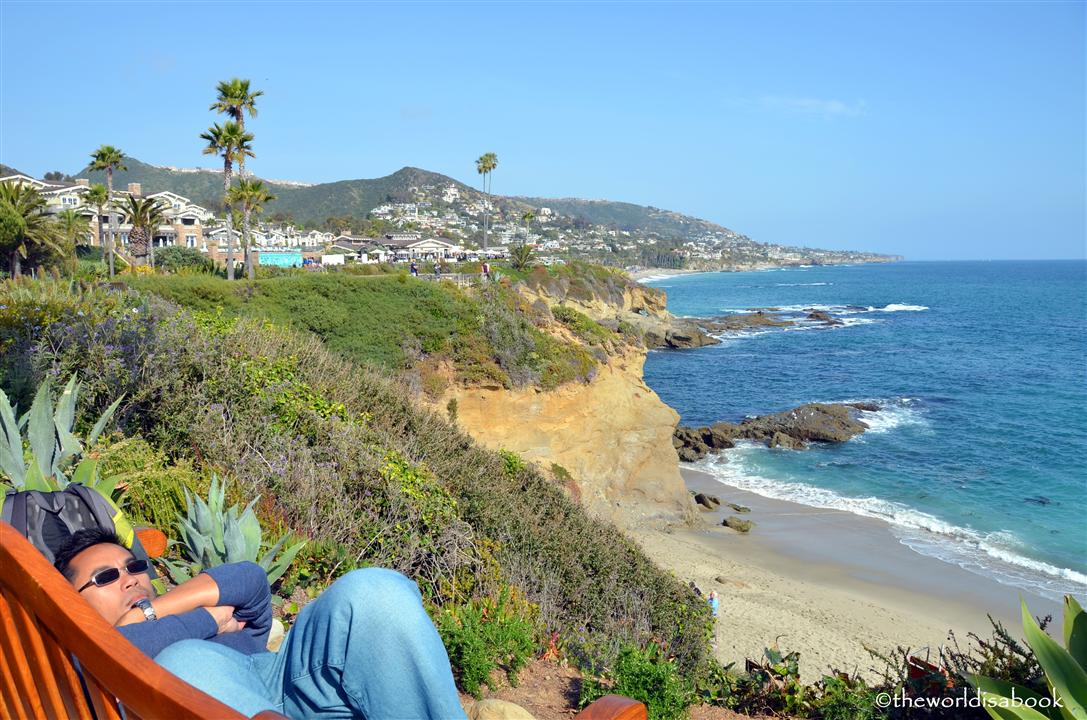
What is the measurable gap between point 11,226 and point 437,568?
2726 cm

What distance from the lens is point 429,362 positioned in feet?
60.5

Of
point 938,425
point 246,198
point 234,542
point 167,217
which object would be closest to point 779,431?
point 938,425

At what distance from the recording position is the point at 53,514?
2619 mm

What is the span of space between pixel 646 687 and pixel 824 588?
14462mm

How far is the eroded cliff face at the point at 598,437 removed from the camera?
733 inches

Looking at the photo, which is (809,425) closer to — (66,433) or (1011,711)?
(1011,711)

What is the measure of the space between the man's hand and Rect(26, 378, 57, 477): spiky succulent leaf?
2.82 meters

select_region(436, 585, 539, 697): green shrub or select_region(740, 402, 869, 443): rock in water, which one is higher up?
select_region(436, 585, 539, 697): green shrub

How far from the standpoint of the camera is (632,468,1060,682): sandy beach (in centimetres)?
1408

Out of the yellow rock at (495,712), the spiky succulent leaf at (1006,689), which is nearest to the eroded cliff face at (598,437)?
the yellow rock at (495,712)

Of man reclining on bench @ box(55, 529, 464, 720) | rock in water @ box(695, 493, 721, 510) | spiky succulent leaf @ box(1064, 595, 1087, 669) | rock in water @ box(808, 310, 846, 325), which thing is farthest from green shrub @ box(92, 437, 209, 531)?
rock in water @ box(808, 310, 846, 325)

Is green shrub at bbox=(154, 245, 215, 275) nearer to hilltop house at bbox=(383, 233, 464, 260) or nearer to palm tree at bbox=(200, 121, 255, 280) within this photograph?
palm tree at bbox=(200, 121, 255, 280)

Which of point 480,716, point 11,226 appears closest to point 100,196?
point 11,226

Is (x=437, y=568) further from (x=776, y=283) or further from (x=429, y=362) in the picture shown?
(x=776, y=283)
